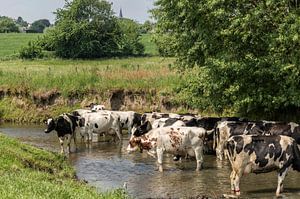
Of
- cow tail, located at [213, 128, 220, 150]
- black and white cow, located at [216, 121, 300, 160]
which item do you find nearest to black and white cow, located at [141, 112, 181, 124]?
cow tail, located at [213, 128, 220, 150]

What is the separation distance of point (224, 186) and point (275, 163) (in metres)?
1.97

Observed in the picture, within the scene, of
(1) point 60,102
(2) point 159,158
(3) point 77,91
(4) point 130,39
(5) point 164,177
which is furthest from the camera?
(4) point 130,39

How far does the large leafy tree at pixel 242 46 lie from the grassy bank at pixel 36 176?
791cm

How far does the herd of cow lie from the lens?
57.0 ft

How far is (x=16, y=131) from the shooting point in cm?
3431

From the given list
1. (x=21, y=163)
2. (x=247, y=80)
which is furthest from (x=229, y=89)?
(x=21, y=163)

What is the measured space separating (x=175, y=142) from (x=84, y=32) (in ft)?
164

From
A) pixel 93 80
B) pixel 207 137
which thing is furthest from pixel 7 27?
pixel 207 137

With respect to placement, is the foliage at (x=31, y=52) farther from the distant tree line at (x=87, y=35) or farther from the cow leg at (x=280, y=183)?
the cow leg at (x=280, y=183)

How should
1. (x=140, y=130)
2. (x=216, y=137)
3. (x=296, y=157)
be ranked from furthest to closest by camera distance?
(x=140, y=130) < (x=216, y=137) < (x=296, y=157)

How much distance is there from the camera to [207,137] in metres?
25.0

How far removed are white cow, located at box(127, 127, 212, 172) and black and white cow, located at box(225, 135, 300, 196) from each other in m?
3.99

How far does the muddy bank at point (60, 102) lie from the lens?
38.7 m

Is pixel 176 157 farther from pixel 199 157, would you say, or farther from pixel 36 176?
pixel 36 176
